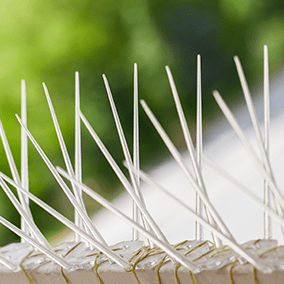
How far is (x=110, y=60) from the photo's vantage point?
2207 mm

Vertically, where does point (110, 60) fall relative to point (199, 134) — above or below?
above

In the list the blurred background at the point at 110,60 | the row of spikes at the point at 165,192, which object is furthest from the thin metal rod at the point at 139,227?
the blurred background at the point at 110,60

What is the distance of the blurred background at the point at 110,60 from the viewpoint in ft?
6.86

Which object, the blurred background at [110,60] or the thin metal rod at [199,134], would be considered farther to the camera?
the blurred background at [110,60]

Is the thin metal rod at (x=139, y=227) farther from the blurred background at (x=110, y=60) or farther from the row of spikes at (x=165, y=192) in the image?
the blurred background at (x=110, y=60)

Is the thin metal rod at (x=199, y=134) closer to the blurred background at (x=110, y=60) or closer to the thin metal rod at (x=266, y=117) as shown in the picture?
the thin metal rod at (x=266, y=117)

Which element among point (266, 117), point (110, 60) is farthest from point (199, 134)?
point (110, 60)

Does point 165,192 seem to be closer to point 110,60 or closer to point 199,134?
point 199,134

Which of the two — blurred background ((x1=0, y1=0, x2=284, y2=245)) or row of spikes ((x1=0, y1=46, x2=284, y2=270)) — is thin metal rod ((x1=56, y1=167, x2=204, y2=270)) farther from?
blurred background ((x1=0, y1=0, x2=284, y2=245))

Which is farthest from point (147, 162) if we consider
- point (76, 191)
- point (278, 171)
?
point (76, 191)

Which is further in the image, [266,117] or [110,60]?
[110,60]

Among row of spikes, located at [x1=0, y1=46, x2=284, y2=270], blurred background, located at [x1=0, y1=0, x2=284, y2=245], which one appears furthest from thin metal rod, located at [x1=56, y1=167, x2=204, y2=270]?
blurred background, located at [x1=0, y1=0, x2=284, y2=245]

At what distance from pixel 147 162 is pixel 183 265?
85.2 inches

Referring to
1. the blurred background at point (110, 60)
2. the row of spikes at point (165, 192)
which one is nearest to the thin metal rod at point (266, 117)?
the row of spikes at point (165, 192)
